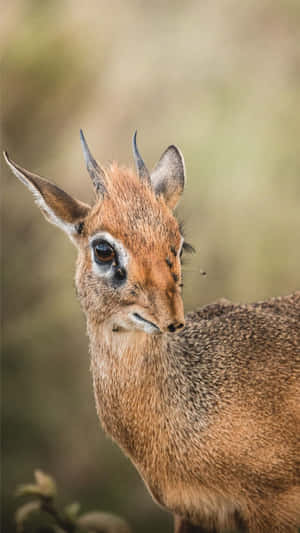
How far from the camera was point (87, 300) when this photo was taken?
1.25 metres

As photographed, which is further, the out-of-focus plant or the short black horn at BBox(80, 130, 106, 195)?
the out-of-focus plant

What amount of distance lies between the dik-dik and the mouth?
0.16 feet

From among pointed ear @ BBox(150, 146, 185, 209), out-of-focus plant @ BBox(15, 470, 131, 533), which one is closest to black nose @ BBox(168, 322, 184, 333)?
pointed ear @ BBox(150, 146, 185, 209)

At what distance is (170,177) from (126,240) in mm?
263

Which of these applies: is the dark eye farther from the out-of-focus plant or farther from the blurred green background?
the blurred green background

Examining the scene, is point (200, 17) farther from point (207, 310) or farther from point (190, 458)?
point (190, 458)

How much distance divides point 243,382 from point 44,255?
137 cm

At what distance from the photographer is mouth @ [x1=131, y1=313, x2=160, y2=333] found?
42.4 inches

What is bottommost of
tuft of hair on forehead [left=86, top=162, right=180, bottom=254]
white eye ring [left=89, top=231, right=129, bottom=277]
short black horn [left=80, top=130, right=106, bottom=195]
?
white eye ring [left=89, top=231, right=129, bottom=277]

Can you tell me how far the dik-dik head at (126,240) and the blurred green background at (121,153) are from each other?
1052 millimetres

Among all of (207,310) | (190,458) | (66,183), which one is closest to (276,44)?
(66,183)

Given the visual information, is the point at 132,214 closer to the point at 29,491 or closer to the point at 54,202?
the point at 54,202

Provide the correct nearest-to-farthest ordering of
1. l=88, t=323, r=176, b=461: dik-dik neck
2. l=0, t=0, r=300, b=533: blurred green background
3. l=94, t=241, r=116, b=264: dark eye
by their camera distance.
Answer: l=94, t=241, r=116, b=264: dark eye, l=88, t=323, r=176, b=461: dik-dik neck, l=0, t=0, r=300, b=533: blurred green background

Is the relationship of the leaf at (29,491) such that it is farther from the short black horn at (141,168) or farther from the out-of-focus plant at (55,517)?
the short black horn at (141,168)
